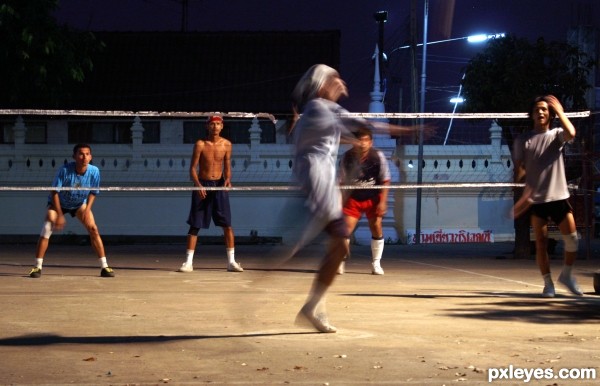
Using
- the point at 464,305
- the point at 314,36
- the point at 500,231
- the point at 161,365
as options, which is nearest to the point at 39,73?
the point at 314,36

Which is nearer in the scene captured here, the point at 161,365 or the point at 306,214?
the point at 161,365

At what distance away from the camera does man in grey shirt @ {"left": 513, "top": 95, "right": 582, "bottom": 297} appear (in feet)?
33.9

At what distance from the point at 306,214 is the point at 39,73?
74.7ft

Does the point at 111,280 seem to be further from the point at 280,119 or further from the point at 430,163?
the point at 280,119

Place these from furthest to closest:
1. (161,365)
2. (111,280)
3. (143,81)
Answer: (143,81) → (111,280) → (161,365)

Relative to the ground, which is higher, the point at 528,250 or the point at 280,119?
the point at 280,119

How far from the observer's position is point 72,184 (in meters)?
13.0

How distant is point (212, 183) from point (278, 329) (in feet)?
20.5

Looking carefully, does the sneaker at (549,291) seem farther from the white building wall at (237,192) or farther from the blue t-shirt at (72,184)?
the white building wall at (237,192)

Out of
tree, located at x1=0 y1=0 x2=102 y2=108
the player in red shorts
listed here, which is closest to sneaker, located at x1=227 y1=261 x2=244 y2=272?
the player in red shorts

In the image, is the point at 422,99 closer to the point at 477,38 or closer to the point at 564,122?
the point at 477,38

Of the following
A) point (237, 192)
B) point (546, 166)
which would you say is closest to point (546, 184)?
point (546, 166)

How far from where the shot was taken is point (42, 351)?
713 centimetres

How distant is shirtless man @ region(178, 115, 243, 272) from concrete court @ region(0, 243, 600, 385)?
642 mm
